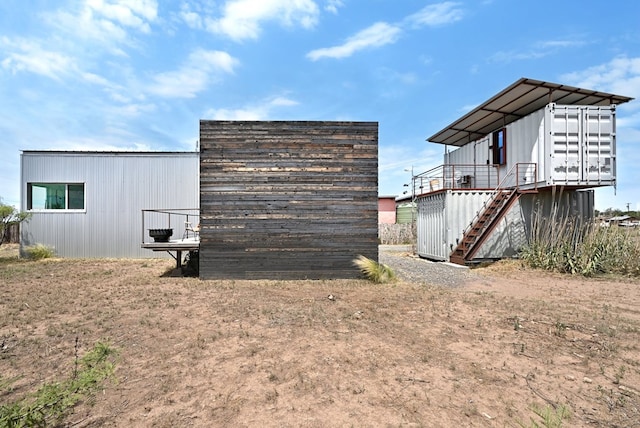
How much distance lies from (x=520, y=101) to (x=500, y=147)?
212 cm

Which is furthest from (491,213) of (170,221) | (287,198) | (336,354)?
(170,221)

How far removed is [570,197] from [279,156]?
11.2 metres

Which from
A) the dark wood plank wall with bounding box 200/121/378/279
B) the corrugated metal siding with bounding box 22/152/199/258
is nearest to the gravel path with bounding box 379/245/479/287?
the dark wood plank wall with bounding box 200/121/378/279

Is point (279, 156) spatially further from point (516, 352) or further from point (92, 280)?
point (516, 352)

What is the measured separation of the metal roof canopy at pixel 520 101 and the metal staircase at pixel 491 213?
8.05ft

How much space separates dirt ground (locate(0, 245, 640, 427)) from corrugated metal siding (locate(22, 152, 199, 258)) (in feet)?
20.5

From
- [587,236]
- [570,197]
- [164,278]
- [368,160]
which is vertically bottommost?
[164,278]

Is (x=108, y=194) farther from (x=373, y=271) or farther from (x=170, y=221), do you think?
(x=373, y=271)

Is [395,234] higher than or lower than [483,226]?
lower

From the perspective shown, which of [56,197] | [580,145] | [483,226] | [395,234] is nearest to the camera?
[580,145]

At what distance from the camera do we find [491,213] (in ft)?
40.9

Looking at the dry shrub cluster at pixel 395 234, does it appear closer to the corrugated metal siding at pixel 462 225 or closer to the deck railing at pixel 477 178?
the deck railing at pixel 477 178

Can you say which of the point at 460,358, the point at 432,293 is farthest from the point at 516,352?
the point at 432,293

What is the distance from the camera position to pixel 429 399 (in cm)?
297
